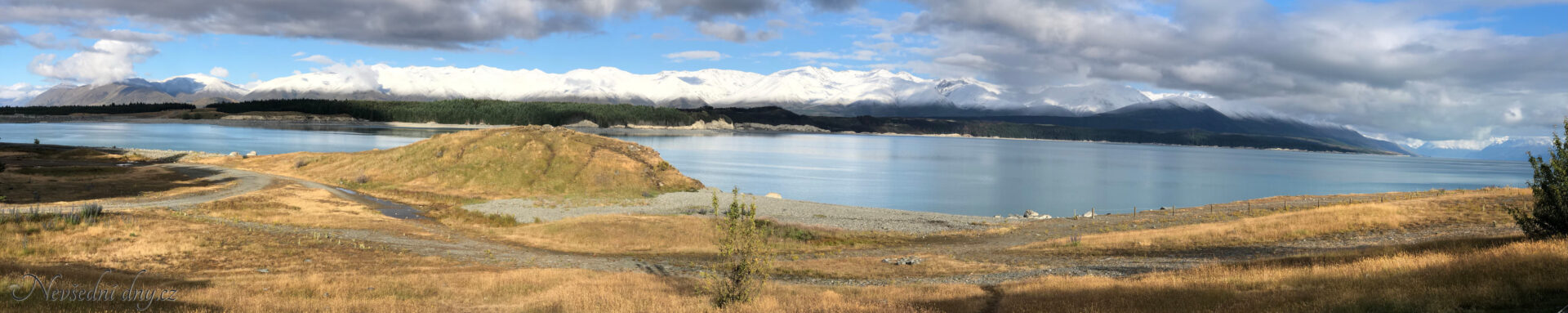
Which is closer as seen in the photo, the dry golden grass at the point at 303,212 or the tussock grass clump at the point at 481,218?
the dry golden grass at the point at 303,212

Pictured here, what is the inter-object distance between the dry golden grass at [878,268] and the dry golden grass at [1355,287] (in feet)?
26.1

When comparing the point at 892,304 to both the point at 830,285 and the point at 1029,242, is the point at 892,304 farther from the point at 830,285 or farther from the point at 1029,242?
the point at 1029,242

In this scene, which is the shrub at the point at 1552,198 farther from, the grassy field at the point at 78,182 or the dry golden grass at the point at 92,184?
the grassy field at the point at 78,182

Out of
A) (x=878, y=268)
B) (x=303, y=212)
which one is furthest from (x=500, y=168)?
(x=878, y=268)

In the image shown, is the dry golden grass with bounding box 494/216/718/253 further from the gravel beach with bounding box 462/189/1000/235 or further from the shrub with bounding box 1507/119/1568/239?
the shrub with bounding box 1507/119/1568/239

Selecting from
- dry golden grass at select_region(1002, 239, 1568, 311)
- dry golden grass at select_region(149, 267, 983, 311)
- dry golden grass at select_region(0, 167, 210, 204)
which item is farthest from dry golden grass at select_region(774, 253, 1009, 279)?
dry golden grass at select_region(0, 167, 210, 204)

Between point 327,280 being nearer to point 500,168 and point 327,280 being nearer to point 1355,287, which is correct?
point 1355,287

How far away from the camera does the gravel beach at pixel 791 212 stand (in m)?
54.6

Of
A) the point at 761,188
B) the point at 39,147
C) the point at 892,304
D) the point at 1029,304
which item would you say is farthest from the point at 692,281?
the point at 39,147

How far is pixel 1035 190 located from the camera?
10925 cm

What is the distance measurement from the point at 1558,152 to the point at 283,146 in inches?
7115

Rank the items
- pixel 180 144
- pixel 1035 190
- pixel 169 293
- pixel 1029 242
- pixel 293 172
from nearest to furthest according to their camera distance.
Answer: pixel 169 293 < pixel 1029 242 < pixel 293 172 < pixel 1035 190 < pixel 180 144

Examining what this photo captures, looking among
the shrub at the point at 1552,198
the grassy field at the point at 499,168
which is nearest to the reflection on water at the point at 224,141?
the grassy field at the point at 499,168

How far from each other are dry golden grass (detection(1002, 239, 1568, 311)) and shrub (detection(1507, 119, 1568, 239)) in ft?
3.37
